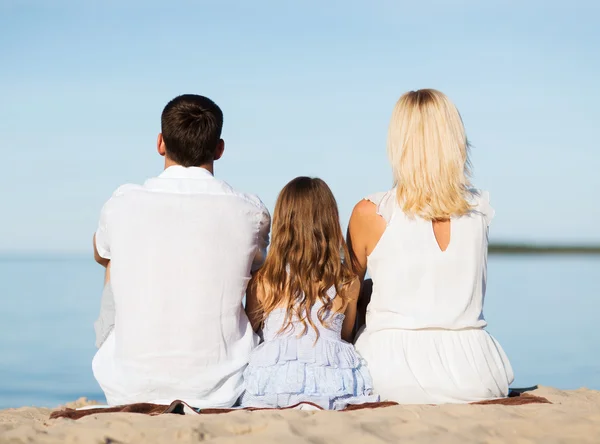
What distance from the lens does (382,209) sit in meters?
4.13

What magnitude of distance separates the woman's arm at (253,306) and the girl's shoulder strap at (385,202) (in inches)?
28.7

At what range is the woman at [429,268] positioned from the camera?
4031 millimetres

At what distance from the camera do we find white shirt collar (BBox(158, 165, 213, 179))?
155 inches

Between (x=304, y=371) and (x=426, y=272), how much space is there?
0.79 metres

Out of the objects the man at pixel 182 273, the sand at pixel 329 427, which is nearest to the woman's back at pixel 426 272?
the sand at pixel 329 427

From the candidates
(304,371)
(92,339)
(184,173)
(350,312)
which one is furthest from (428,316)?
(92,339)

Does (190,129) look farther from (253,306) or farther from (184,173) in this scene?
(253,306)

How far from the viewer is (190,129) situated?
13.0 ft

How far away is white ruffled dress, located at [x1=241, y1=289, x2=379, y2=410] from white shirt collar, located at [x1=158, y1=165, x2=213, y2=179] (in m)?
0.79

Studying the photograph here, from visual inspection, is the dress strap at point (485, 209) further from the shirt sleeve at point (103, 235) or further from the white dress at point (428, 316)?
the shirt sleeve at point (103, 235)

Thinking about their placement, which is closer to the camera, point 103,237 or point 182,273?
point 182,273

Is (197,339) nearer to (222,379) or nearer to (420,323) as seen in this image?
(222,379)

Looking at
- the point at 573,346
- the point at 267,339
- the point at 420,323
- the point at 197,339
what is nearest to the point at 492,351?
the point at 420,323

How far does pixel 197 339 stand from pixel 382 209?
3.74 feet
